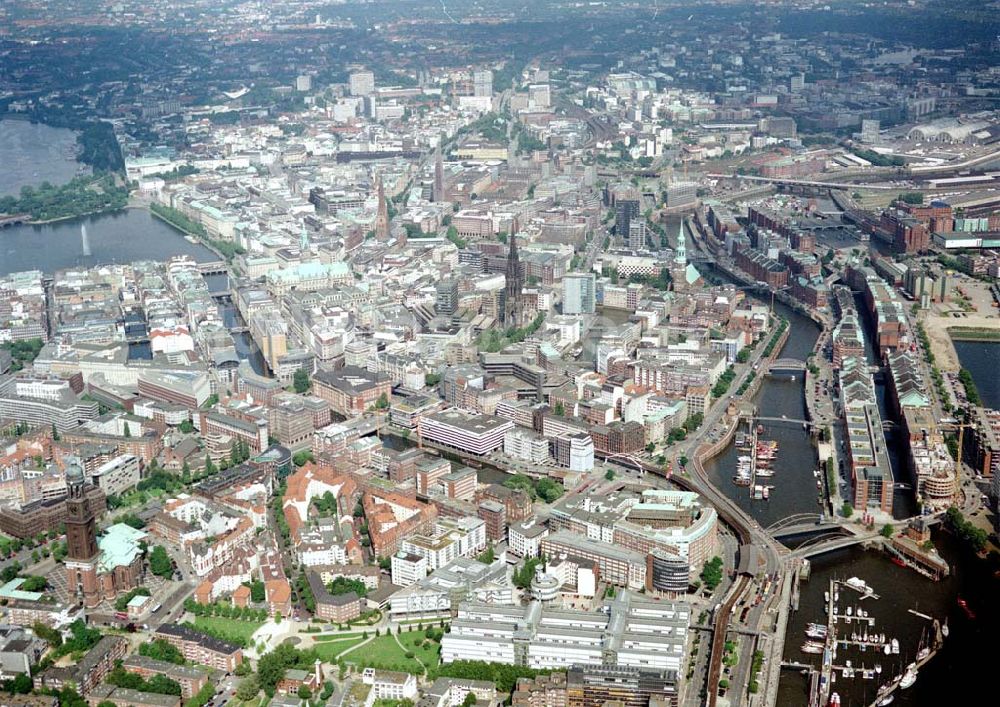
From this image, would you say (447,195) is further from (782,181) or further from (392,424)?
(392,424)

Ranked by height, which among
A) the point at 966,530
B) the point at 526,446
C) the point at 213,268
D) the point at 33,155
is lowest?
the point at 33,155

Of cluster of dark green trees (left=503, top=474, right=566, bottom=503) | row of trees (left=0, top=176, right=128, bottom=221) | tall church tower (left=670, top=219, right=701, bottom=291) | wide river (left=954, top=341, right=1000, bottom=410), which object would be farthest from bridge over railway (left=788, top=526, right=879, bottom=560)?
row of trees (left=0, top=176, right=128, bottom=221)

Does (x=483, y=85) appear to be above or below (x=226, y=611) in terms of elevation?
above

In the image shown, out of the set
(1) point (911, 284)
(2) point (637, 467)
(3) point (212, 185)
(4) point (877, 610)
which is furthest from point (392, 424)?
(3) point (212, 185)

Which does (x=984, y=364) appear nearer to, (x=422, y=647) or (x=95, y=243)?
(x=422, y=647)

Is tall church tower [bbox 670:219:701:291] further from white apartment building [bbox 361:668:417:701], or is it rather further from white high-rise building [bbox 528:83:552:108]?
white high-rise building [bbox 528:83:552:108]

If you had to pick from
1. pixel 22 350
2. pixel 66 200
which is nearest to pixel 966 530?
pixel 22 350

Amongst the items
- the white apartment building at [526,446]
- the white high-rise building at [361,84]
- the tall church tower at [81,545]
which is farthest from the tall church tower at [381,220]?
the white high-rise building at [361,84]
